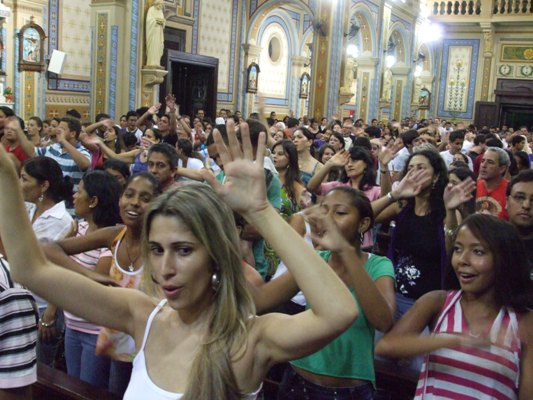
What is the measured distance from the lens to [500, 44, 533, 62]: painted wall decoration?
22672 millimetres

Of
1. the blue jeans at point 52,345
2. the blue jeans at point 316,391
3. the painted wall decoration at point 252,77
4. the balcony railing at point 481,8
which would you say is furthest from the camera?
the balcony railing at point 481,8

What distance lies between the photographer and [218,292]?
1.54m

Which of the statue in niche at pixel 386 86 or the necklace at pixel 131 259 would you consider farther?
the statue in niche at pixel 386 86

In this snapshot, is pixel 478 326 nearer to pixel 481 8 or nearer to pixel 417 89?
pixel 481 8

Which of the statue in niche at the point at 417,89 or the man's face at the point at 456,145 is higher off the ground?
the statue in niche at the point at 417,89

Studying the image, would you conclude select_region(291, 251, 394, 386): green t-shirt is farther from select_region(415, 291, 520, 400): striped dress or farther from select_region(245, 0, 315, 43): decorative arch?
select_region(245, 0, 315, 43): decorative arch

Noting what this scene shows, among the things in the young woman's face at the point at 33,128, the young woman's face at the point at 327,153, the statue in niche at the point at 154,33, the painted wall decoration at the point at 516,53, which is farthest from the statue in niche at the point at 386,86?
the young woman's face at the point at 33,128

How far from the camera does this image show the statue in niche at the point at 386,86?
21422mm

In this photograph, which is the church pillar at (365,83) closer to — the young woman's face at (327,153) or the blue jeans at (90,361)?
the young woman's face at (327,153)

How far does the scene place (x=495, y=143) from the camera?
747 cm

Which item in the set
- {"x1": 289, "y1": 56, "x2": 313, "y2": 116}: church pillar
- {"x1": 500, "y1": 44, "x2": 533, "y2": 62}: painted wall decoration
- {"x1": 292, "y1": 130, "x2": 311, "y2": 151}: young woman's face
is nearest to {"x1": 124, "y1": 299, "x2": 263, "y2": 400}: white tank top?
{"x1": 292, "y1": 130, "x2": 311, "y2": 151}: young woman's face

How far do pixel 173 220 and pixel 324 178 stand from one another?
364 centimetres

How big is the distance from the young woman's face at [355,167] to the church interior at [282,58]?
204cm

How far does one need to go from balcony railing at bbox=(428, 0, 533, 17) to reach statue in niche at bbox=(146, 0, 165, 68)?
15516 mm
